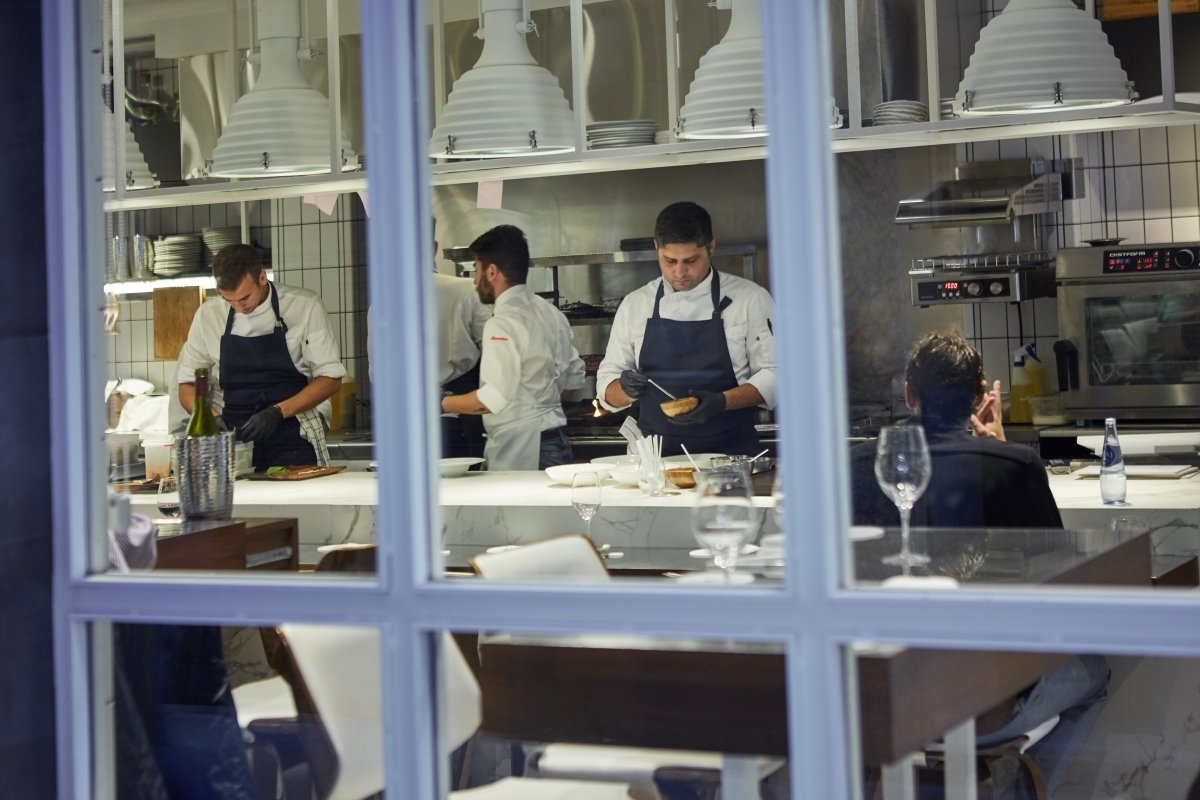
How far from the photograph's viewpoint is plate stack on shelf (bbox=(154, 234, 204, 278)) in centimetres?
663

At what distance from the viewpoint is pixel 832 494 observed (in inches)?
39.8

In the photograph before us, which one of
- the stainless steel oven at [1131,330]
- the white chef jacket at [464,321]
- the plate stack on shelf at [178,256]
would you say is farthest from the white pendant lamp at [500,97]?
the plate stack on shelf at [178,256]

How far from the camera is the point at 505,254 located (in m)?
4.69

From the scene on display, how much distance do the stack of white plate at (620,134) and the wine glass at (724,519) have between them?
2.76 meters

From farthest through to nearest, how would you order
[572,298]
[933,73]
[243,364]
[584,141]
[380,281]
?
[572,298], [243,364], [584,141], [933,73], [380,281]

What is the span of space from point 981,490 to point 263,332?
3.00 m

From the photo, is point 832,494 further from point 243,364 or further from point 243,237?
point 243,237

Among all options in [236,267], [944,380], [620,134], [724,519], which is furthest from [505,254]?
[724,519]

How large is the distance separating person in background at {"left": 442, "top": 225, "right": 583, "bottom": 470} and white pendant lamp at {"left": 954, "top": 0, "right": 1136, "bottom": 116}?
6.02 feet

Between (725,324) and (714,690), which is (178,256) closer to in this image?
(725,324)

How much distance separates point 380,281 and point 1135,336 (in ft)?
13.9

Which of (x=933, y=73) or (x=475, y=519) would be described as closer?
(x=475, y=519)

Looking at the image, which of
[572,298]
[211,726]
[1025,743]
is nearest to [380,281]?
[211,726]

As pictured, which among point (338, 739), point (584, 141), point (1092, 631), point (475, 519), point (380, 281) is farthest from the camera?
point (584, 141)
